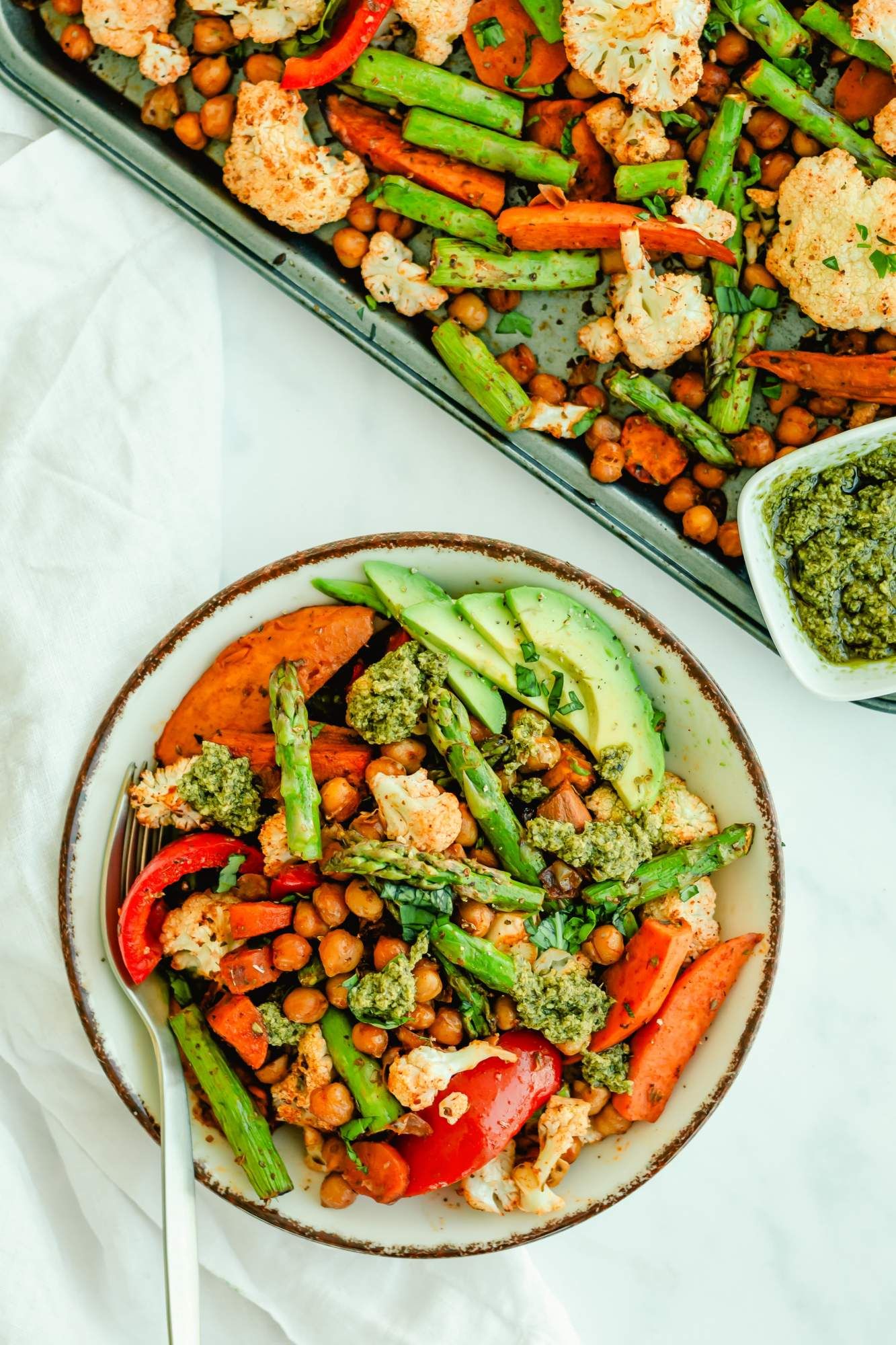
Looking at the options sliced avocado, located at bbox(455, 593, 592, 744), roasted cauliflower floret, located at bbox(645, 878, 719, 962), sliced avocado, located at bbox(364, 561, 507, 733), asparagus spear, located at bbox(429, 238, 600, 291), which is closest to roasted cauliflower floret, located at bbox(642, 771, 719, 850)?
roasted cauliflower floret, located at bbox(645, 878, 719, 962)

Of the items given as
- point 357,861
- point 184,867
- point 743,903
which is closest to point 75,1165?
point 184,867

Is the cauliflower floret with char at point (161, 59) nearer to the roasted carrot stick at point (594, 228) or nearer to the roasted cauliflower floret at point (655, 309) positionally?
the roasted carrot stick at point (594, 228)

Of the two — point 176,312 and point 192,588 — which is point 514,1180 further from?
point 176,312

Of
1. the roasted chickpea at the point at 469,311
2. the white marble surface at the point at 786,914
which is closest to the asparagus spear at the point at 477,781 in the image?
the white marble surface at the point at 786,914

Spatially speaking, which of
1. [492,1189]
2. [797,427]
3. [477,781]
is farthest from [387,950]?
[797,427]

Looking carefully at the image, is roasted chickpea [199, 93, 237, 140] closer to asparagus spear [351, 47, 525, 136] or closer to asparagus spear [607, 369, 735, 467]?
asparagus spear [351, 47, 525, 136]
